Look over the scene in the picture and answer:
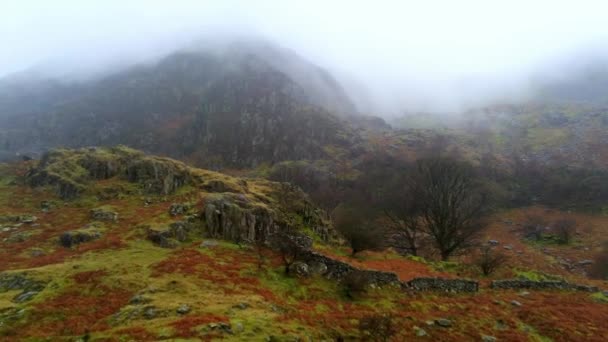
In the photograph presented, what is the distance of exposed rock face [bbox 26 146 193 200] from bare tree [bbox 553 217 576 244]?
71645 millimetres

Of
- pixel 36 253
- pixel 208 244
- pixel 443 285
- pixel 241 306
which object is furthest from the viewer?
pixel 208 244

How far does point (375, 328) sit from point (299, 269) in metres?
10.4

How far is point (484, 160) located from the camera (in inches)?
5748

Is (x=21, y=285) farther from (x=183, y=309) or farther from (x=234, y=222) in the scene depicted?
(x=234, y=222)

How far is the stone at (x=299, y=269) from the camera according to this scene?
2698cm

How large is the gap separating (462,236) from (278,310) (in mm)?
35328

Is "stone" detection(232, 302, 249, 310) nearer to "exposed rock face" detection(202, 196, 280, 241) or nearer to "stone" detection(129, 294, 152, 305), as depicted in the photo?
"stone" detection(129, 294, 152, 305)

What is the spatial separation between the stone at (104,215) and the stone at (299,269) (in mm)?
21300

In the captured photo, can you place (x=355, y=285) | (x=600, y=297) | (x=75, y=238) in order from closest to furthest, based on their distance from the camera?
(x=355, y=285) < (x=600, y=297) < (x=75, y=238)

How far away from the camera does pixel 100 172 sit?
163 feet

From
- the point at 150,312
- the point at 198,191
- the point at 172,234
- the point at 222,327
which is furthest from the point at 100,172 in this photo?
the point at 222,327

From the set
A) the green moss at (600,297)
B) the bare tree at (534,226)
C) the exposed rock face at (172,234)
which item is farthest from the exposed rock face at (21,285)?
the bare tree at (534,226)

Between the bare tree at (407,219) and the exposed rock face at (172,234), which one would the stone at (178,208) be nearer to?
the exposed rock face at (172,234)

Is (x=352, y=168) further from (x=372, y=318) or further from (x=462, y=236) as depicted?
(x=372, y=318)
